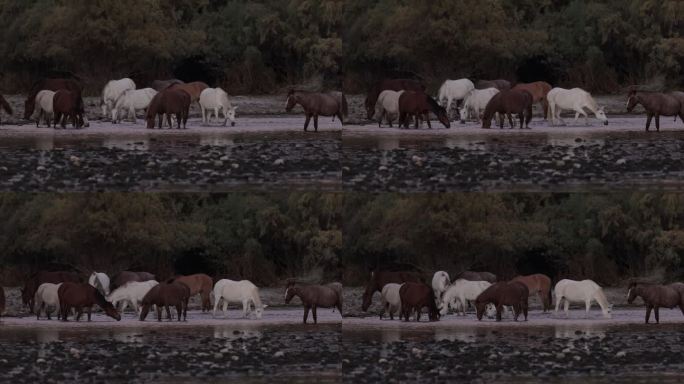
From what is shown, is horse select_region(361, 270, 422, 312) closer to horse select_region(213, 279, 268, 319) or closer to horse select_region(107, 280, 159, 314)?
horse select_region(213, 279, 268, 319)

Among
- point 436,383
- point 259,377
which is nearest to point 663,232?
point 436,383

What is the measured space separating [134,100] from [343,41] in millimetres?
2232

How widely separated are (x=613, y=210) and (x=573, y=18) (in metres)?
A: 2.02

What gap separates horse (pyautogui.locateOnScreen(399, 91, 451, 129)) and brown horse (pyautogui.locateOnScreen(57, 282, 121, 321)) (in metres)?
3.52

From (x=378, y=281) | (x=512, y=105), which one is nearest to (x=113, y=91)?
(x=378, y=281)

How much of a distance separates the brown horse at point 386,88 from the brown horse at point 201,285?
2387 millimetres

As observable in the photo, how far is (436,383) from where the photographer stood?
652 inches

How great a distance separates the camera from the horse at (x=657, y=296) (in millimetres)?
17281

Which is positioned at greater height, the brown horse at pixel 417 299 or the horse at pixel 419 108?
the horse at pixel 419 108

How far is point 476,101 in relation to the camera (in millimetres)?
18188

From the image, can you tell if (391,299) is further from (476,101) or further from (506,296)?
(476,101)

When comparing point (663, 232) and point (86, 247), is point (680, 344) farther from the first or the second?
point (86, 247)

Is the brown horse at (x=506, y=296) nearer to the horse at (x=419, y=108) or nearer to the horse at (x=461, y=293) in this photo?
the horse at (x=461, y=293)

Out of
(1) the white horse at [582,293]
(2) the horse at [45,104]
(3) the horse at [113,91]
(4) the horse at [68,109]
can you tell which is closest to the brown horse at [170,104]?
(3) the horse at [113,91]
